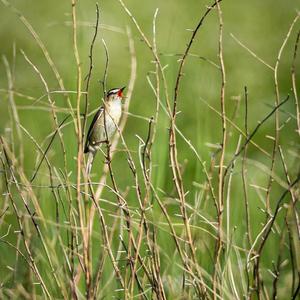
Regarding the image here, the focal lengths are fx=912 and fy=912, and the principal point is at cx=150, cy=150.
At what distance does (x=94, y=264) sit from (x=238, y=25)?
657 cm

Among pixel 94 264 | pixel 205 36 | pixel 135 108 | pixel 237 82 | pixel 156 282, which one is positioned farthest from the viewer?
pixel 205 36

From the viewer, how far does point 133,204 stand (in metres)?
2.92

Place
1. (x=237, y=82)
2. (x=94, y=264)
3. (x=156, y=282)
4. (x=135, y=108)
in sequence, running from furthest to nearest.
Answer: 1. (x=237, y=82)
2. (x=135, y=108)
3. (x=94, y=264)
4. (x=156, y=282)

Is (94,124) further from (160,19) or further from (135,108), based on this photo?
(160,19)

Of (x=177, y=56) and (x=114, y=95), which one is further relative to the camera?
(x=177, y=56)

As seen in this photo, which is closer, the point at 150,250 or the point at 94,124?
the point at 150,250

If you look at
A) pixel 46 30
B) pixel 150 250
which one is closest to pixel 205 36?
pixel 46 30

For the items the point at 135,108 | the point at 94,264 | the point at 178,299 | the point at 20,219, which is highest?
the point at 20,219

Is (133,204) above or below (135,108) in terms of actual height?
above

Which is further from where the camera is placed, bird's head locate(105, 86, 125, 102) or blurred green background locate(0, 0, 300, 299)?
blurred green background locate(0, 0, 300, 299)

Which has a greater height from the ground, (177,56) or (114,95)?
(114,95)

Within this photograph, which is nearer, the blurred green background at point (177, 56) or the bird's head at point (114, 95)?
the bird's head at point (114, 95)

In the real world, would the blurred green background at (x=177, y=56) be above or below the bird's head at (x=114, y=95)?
below

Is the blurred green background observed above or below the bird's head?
below
